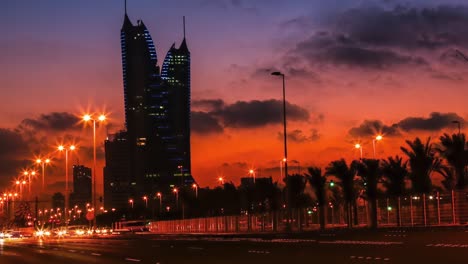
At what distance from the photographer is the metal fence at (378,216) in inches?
1836

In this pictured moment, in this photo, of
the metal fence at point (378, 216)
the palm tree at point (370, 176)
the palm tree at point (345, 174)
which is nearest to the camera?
the metal fence at point (378, 216)

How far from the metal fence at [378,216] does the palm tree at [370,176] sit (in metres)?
0.83

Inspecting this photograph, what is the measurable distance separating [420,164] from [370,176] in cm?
584

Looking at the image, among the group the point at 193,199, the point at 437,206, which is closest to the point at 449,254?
the point at 437,206

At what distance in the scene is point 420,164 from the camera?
61.4 m

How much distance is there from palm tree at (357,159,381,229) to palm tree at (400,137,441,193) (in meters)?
4.05

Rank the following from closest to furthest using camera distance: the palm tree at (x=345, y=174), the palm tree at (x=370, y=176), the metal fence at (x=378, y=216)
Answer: the metal fence at (x=378, y=216)
the palm tree at (x=370, y=176)
the palm tree at (x=345, y=174)

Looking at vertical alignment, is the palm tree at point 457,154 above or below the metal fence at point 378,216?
above

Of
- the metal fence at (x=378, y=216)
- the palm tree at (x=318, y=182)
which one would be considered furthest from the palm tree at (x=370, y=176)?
the palm tree at (x=318, y=182)

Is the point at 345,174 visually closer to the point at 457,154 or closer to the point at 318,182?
the point at 318,182

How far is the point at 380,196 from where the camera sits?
6025 centimetres

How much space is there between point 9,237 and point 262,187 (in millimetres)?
38851

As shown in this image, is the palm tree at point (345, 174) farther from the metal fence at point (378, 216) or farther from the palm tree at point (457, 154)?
Result: the palm tree at point (457, 154)

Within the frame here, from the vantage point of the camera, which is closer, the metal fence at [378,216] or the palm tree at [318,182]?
the metal fence at [378,216]
